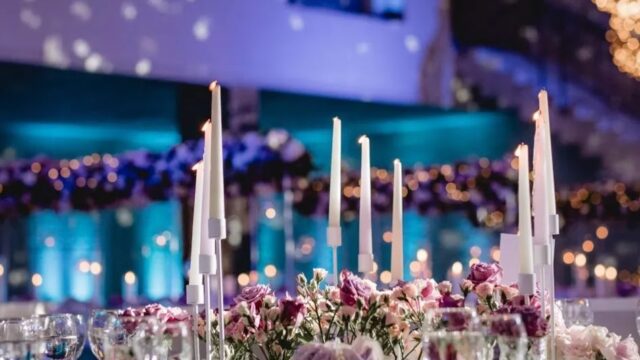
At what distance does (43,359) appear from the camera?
69.5 inches

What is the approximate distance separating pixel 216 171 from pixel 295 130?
162 inches

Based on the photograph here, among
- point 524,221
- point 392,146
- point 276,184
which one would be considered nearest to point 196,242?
point 524,221

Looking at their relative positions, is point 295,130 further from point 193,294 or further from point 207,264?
point 207,264

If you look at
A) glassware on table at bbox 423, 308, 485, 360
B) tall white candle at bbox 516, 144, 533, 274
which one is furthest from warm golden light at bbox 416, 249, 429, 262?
glassware on table at bbox 423, 308, 485, 360

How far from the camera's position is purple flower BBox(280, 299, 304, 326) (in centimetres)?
183

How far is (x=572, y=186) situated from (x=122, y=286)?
2.57 metres

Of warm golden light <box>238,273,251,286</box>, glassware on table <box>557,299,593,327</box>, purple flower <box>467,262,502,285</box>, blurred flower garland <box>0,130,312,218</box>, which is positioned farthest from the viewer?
warm golden light <box>238,273,251,286</box>

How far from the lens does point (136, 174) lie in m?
5.18

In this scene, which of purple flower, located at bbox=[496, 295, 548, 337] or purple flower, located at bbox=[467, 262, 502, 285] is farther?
purple flower, located at bbox=[467, 262, 502, 285]

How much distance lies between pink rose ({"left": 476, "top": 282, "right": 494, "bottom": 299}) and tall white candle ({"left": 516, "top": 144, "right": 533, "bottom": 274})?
17cm

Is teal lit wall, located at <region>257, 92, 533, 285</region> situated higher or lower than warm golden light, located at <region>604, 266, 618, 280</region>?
higher

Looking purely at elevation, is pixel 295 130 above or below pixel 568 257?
above

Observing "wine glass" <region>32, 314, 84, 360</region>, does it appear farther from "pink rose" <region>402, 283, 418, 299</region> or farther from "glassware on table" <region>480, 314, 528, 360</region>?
"glassware on table" <region>480, 314, 528, 360</region>

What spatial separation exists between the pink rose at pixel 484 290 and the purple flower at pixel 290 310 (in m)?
0.32
